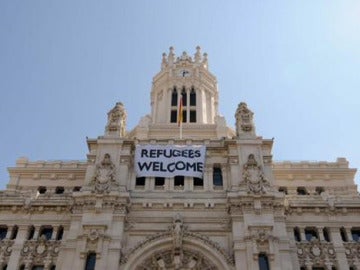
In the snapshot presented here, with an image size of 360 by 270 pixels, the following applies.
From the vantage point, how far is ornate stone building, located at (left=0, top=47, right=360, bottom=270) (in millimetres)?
39844

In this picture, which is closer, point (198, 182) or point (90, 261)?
point (90, 261)

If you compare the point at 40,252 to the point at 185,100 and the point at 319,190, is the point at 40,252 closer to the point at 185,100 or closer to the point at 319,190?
the point at 319,190

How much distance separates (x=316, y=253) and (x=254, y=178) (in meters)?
8.64

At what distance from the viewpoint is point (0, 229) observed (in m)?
44.1

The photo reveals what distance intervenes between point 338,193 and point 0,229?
3487 centimetres

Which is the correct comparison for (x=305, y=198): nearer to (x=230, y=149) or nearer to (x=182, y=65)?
(x=230, y=149)

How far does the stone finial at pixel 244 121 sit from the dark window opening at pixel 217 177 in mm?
4416

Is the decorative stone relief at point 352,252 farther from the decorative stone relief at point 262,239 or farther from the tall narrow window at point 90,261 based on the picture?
the tall narrow window at point 90,261

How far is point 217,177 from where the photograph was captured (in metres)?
46.7

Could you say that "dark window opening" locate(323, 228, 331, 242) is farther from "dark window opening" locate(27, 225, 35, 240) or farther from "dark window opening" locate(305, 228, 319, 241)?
"dark window opening" locate(27, 225, 35, 240)

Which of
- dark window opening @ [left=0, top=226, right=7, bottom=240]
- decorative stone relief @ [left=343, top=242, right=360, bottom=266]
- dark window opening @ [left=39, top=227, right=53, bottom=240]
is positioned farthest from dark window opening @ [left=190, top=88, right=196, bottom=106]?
dark window opening @ [left=0, top=226, right=7, bottom=240]

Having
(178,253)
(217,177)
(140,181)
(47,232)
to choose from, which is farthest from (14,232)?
(217,177)

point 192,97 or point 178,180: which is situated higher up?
point 192,97

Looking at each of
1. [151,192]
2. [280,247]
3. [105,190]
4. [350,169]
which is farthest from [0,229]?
[350,169]
